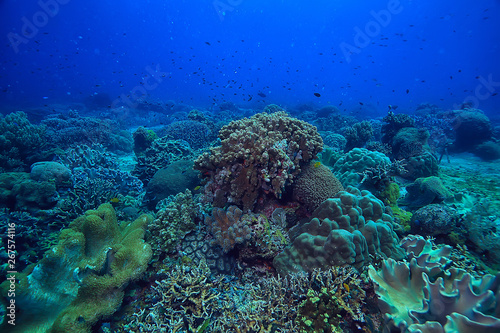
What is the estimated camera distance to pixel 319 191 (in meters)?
4.65

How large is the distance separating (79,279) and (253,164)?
3320 millimetres

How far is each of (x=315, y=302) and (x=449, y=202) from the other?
5.99 meters

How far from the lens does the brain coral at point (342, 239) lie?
3.32 metres

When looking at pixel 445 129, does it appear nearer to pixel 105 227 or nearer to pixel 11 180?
pixel 105 227

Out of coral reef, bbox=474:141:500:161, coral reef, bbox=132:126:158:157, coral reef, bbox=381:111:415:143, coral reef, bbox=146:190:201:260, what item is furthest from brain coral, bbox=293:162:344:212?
coral reef, bbox=474:141:500:161

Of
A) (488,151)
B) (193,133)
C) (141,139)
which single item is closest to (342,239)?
(141,139)

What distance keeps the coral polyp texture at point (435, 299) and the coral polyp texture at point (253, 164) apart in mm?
2257

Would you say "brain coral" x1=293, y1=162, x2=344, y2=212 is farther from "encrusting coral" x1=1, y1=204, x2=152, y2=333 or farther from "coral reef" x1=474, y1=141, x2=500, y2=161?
"coral reef" x1=474, y1=141, x2=500, y2=161

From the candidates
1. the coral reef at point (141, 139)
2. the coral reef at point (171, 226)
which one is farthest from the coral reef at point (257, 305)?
the coral reef at point (141, 139)

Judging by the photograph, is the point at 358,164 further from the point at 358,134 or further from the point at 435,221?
the point at 358,134

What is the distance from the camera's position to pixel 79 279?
2.94 m

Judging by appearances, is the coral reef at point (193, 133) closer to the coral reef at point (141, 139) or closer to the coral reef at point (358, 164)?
the coral reef at point (141, 139)

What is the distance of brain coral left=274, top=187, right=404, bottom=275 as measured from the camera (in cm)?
332

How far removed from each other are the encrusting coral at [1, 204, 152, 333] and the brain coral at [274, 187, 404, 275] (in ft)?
8.33
